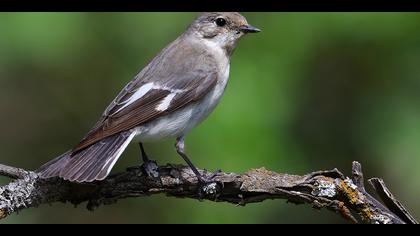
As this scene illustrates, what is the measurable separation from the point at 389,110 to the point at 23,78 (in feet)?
8.77

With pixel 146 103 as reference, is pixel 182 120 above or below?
below

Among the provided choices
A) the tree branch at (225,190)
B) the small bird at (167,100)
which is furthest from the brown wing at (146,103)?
the tree branch at (225,190)

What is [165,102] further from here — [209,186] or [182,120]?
[209,186]

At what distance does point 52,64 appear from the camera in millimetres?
5652

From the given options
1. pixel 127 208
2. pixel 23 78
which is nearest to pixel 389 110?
pixel 127 208

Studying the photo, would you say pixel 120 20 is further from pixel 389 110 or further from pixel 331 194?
pixel 331 194

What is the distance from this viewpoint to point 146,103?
491 cm

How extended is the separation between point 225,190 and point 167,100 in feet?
2.82

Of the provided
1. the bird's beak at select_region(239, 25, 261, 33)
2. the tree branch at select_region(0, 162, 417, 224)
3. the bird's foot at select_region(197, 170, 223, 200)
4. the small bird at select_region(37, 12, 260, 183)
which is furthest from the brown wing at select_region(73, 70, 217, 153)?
the bird's foot at select_region(197, 170, 223, 200)

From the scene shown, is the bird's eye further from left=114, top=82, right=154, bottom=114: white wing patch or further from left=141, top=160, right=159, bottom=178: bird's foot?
left=141, top=160, right=159, bottom=178: bird's foot

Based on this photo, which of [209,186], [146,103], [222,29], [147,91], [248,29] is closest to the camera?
[209,186]

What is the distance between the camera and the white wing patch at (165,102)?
4918 mm

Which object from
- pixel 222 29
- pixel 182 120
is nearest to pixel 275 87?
pixel 222 29

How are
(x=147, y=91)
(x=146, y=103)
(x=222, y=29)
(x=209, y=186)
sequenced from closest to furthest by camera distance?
(x=209, y=186) → (x=146, y=103) → (x=147, y=91) → (x=222, y=29)
